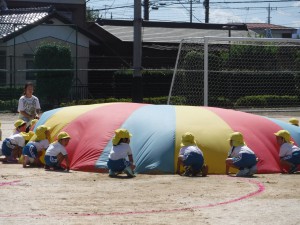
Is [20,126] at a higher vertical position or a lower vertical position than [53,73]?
lower

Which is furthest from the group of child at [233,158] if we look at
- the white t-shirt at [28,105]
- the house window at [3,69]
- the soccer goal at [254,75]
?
the house window at [3,69]

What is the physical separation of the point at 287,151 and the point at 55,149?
4036 mm

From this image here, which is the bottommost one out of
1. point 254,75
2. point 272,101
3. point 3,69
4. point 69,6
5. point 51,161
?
point 51,161

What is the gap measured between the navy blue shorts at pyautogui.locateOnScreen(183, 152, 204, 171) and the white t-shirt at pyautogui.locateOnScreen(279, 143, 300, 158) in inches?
66.9

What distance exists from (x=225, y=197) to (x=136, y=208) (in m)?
1.43

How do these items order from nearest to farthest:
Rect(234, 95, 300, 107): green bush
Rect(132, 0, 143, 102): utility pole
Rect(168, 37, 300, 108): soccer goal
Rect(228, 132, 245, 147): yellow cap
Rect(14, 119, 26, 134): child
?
1. Rect(228, 132, 245, 147): yellow cap
2. Rect(14, 119, 26, 134): child
3. Rect(132, 0, 143, 102): utility pole
4. Rect(168, 37, 300, 108): soccer goal
5. Rect(234, 95, 300, 107): green bush

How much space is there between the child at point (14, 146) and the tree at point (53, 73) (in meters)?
18.1

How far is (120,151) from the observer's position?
12156mm

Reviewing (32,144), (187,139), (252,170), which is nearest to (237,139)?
(252,170)

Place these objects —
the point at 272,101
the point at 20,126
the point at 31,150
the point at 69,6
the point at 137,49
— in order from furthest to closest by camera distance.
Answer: the point at 69,6 → the point at 272,101 → the point at 137,49 → the point at 20,126 → the point at 31,150

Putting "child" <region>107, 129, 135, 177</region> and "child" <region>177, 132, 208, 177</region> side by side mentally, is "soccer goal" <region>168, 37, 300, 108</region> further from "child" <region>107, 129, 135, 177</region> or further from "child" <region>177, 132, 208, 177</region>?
"child" <region>107, 129, 135, 177</region>

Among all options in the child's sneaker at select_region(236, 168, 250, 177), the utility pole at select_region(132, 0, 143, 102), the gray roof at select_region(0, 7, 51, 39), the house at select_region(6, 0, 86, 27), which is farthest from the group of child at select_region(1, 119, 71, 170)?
the house at select_region(6, 0, 86, 27)

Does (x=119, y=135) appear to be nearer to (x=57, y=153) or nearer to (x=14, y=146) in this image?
(x=57, y=153)

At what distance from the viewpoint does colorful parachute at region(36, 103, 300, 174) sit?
1275cm
